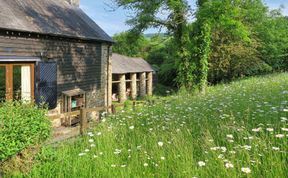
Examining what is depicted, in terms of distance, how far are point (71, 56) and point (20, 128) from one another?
921 cm

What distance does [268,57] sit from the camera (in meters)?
29.7

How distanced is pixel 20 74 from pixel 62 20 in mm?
4444

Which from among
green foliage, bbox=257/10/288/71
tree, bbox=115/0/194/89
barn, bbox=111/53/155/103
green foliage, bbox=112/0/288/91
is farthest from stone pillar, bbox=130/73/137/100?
green foliage, bbox=257/10/288/71

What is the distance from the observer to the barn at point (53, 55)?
10398mm

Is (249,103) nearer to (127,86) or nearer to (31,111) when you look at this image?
(31,111)

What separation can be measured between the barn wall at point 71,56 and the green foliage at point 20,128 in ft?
18.9

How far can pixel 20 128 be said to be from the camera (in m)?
4.71

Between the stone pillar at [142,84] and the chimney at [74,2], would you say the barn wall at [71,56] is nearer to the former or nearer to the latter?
the chimney at [74,2]

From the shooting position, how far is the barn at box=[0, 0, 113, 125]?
34.1ft

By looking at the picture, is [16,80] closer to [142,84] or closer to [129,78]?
[129,78]

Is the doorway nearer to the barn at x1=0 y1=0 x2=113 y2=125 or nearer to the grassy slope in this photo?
the barn at x1=0 y1=0 x2=113 y2=125

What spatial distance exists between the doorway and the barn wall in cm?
46

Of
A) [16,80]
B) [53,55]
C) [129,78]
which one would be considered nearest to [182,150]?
[16,80]

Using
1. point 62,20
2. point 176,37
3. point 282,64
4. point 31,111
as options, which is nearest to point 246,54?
point 282,64
